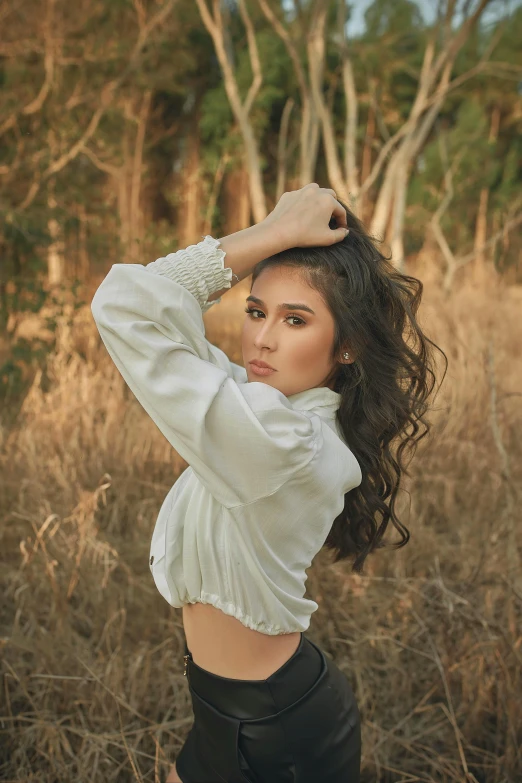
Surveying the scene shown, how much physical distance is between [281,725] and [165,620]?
3.34 ft

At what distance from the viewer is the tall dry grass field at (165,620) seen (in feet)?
5.85

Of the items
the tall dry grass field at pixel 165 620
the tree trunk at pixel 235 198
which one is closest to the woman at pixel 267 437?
the tall dry grass field at pixel 165 620

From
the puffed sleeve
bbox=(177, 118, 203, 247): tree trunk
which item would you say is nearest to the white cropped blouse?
the puffed sleeve

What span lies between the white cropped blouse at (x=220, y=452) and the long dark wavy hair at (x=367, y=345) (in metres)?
0.08

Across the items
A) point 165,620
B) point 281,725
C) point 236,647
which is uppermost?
point 236,647

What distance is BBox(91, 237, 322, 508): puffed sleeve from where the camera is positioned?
925mm

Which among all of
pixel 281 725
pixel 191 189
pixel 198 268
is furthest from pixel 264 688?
pixel 191 189

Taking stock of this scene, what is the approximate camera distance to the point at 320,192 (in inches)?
46.9

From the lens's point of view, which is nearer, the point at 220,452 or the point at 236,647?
the point at 220,452

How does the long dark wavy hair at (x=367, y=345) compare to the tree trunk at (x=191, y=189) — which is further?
the tree trunk at (x=191, y=189)

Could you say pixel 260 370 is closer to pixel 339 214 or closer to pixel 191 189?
pixel 339 214

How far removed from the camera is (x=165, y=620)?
6.79 feet

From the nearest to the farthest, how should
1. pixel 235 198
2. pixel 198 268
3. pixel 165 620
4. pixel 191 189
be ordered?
pixel 198 268 < pixel 165 620 < pixel 191 189 < pixel 235 198

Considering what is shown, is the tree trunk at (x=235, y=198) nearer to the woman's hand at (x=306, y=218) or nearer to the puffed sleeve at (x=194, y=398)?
the woman's hand at (x=306, y=218)
